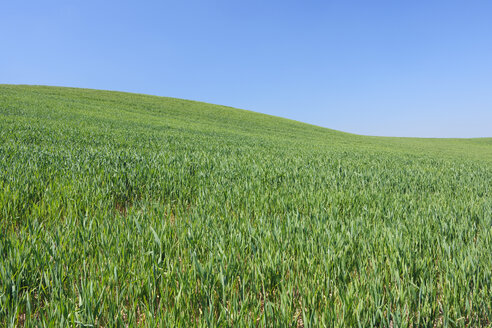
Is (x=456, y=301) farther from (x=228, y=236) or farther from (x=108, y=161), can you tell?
(x=108, y=161)

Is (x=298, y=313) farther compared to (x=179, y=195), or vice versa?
(x=179, y=195)

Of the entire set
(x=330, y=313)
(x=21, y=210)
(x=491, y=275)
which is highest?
(x=491, y=275)

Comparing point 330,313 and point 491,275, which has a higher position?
point 491,275

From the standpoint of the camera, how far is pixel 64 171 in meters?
4.00

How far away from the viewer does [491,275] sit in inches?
62.2

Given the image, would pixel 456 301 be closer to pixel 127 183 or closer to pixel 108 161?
pixel 127 183

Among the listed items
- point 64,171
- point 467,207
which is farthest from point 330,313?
point 64,171

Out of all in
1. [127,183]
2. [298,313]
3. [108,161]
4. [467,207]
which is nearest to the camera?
[298,313]

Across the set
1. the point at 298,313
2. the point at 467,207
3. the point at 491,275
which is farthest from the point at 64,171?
the point at 467,207

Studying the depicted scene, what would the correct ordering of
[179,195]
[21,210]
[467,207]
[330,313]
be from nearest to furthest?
[330,313] < [21,210] < [467,207] < [179,195]

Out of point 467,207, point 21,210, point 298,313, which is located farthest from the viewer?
point 467,207

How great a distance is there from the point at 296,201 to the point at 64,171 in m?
3.90

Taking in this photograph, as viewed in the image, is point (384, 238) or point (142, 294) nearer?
point (142, 294)

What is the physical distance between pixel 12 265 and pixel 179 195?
2101mm
